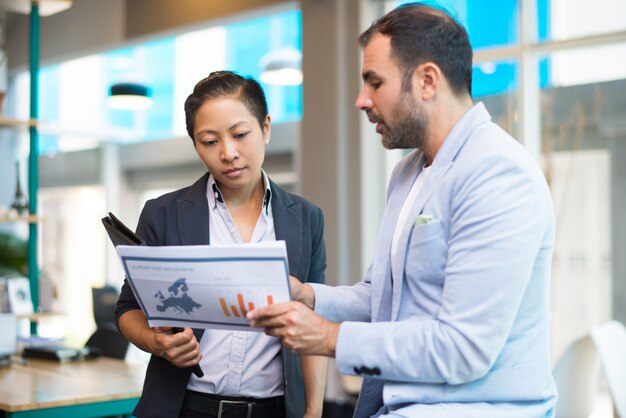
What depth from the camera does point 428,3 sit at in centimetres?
171

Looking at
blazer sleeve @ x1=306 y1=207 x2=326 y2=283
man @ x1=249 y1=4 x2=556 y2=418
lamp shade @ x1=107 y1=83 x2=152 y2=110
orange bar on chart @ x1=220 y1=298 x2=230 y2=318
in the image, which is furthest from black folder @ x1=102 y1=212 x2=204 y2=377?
lamp shade @ x1=107 y1=83 x2=152 y2=110

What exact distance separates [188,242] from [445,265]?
30.9 inches

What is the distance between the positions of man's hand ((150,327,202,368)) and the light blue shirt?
0.11m

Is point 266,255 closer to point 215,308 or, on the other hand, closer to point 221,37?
point 215,308

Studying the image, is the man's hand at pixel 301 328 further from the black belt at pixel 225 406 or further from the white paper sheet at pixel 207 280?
the black belt at pixel 225 406

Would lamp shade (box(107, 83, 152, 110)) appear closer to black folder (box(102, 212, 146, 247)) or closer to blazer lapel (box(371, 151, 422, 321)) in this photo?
black folder (box(102, 212, 146, 247))

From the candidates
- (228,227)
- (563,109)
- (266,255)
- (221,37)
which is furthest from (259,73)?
(266,255)

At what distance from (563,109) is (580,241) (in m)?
0.92

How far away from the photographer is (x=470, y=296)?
1.45 m

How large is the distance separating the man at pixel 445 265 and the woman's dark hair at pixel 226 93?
1.56 ft

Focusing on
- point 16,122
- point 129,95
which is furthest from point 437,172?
point 129,95

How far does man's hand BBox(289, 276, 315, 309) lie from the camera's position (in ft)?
6.07

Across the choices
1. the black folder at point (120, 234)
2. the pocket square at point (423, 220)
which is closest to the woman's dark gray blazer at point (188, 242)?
the black folder at point (120, 234)

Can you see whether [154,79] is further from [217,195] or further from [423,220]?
[423,220]
